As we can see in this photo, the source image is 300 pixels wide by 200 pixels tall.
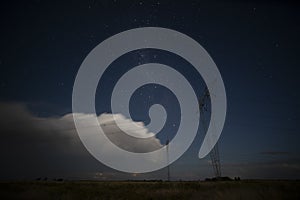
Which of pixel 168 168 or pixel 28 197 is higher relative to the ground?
pixel 28 197

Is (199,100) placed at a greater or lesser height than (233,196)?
greater

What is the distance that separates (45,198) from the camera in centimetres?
2080

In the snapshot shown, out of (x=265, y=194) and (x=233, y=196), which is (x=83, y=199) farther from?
(x=265, y=194)

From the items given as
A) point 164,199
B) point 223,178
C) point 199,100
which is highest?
point 199,100

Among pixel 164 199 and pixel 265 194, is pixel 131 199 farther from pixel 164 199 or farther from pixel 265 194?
pixel 265 194

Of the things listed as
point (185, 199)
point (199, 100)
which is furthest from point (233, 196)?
point (199, 100)

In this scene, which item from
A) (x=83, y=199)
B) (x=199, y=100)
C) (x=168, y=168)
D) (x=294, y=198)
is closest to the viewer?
(x=294, y=198)

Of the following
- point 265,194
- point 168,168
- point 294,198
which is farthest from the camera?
point 168,168

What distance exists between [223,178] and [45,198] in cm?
7894

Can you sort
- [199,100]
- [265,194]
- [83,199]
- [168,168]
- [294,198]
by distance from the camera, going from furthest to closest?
1. [168,168]
2. [199,100]
3. [83,199]
4. [265,194]
5. [294,198]

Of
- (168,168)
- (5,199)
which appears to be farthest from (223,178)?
(5,199)

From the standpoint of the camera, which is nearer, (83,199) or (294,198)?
(294,198)

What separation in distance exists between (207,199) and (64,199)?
1046 cm

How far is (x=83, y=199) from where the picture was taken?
70.0 ft
